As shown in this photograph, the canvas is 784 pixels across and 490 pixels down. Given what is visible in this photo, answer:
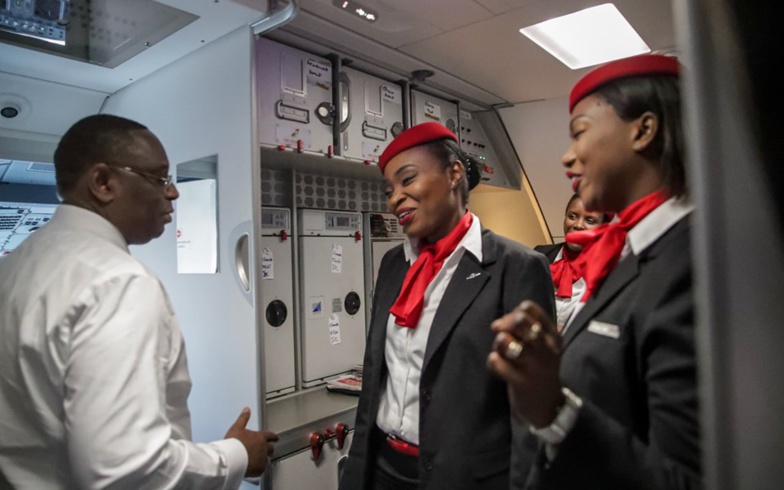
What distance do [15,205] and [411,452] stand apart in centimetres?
242

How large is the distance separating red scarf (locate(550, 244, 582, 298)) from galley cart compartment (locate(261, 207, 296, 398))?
1.54 meters

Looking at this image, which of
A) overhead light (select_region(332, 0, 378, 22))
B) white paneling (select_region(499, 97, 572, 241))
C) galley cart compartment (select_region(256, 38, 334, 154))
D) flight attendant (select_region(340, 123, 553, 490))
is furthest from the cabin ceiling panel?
flight attendant (select_region(340, 123, 553, 490))

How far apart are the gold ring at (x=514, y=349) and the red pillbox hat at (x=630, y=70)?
553 millimetres

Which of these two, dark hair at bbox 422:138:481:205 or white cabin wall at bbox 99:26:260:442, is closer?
dark hair at bbox 422:138:481:205

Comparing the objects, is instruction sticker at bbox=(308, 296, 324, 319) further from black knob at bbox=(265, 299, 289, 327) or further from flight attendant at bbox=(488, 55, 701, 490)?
flight attendant at bbox=(488, 55, 701, 490)

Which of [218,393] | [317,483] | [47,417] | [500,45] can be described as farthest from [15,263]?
[500,45]

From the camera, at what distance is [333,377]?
9.19 ft

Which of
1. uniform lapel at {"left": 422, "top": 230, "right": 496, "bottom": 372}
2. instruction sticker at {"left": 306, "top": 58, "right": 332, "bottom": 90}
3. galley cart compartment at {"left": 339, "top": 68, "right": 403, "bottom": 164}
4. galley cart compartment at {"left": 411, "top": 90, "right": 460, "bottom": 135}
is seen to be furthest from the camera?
galley cart compartment at {"left": 411, "top": 90, "right": 460, "bottom": 135}

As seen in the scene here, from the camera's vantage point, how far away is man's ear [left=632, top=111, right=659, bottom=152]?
825mm

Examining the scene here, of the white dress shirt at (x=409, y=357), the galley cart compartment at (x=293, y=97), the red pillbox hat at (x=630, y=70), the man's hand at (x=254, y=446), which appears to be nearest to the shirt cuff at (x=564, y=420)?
the red pillbox hat at (x=630, y=70)

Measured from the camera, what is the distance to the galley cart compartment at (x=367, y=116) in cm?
260

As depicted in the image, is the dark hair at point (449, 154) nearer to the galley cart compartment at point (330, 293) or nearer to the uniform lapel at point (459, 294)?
the uniform lapel at point (459, 294)

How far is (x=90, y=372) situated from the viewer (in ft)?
3.32

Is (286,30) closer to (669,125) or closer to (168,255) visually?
(168,255)
